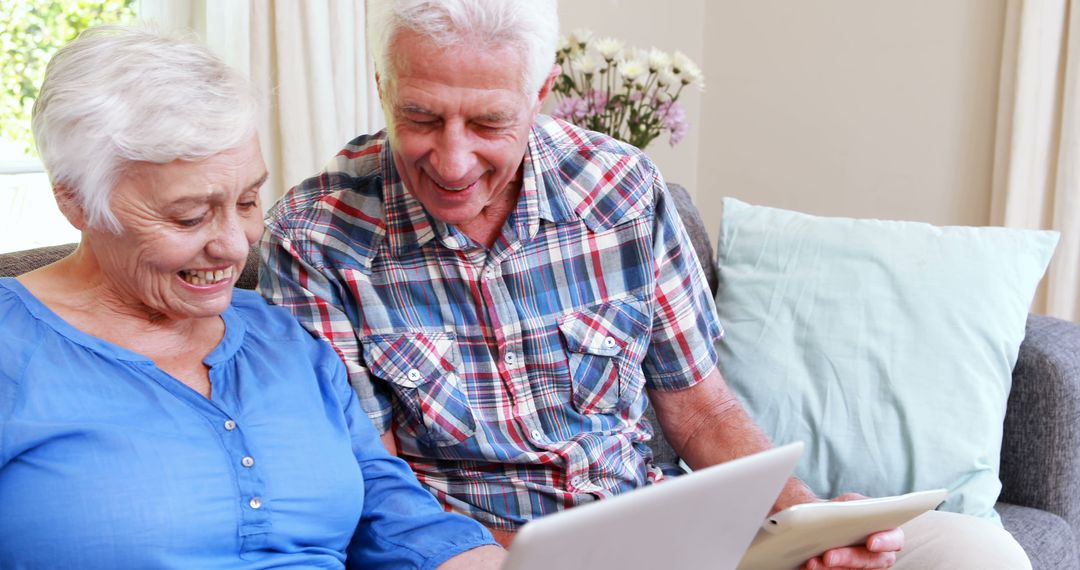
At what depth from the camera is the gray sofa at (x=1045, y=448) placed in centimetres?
178

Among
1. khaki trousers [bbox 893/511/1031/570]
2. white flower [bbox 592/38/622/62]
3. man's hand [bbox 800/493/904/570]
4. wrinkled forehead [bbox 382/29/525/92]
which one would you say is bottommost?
khaki trousers [bbox 893/511/1031/570]

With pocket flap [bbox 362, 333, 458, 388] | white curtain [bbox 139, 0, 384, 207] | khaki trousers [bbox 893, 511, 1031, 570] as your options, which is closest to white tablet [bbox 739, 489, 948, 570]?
khaki trousers [bbox 893, 511, 1031, 570]

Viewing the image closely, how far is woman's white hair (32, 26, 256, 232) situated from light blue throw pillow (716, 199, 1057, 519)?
3.70 ft

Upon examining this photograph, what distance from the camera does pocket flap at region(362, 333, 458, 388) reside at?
1435 mm

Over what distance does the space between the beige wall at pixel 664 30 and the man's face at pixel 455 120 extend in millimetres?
1782

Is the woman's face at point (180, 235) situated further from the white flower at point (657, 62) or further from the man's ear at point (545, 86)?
the white flower at point (657, 62)

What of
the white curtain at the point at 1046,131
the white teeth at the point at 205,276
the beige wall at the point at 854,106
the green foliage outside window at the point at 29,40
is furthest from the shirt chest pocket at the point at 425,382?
the beige wall at the point at 854,106

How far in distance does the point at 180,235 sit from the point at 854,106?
2.51m

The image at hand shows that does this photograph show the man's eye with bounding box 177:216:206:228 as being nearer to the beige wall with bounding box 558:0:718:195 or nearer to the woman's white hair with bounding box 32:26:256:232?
the woman's white hair with bounding box 32:26:256:232

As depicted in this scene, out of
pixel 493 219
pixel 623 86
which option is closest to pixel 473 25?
pixel 493 219

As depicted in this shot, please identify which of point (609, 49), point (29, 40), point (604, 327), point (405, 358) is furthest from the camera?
point (609, 49)

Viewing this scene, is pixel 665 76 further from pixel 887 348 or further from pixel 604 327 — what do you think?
pixel 604 327

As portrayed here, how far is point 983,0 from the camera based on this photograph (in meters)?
2.98

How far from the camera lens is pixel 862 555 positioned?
132 centimetres
